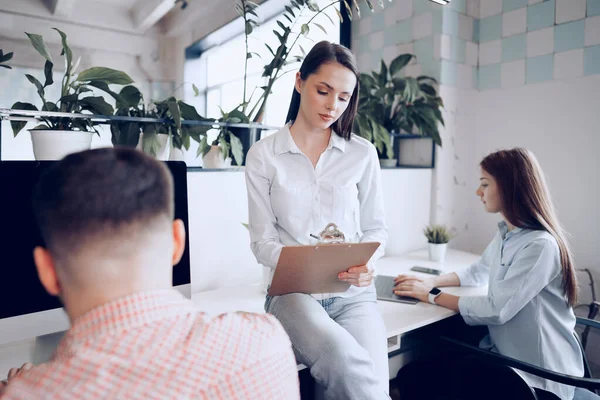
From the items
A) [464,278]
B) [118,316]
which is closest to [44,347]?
[118,316]

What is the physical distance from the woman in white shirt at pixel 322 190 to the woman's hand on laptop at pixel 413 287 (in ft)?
0.94

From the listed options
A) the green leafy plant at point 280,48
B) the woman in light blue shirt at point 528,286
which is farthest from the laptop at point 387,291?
the green leafy plant at point 280,48

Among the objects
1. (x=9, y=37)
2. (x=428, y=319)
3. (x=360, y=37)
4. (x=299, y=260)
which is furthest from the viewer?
(x=360, y=37)

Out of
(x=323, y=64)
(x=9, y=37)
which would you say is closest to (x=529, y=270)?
(x=323, y=64)

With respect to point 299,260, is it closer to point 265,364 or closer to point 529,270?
point 265,364

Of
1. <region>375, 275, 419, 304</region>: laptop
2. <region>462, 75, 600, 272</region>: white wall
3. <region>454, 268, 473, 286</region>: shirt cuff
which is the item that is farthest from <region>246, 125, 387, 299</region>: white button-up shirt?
<region>462, 75, 600, 272</region>: white wall

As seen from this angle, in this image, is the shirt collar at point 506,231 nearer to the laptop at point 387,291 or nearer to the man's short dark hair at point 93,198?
the laptop at point 387,291

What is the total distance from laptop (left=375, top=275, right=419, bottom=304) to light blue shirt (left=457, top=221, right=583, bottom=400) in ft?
0.76

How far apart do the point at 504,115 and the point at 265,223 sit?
1.76 metres

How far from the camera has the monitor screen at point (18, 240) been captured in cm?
102

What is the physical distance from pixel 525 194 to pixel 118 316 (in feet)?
4.57

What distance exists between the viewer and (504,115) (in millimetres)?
2469

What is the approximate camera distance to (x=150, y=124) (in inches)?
64.4

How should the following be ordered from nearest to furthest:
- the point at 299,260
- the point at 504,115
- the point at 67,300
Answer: the point at 67,300 → the point at 299,260 → the point at 504,115
